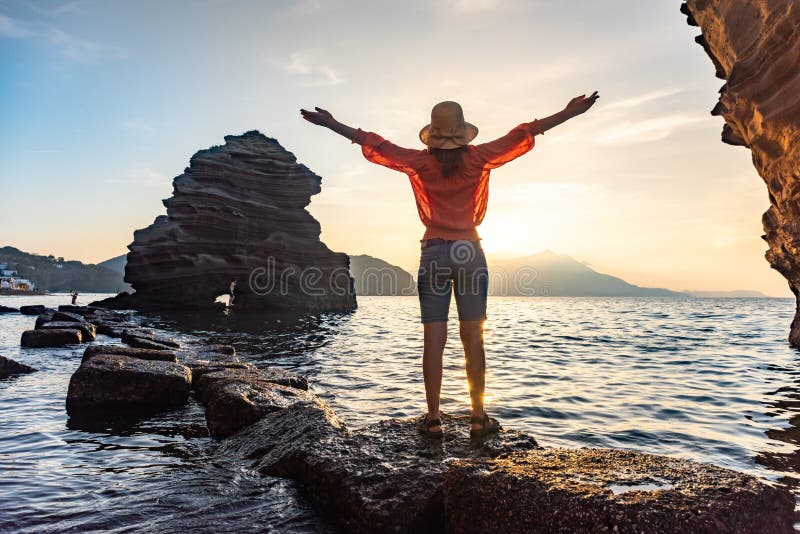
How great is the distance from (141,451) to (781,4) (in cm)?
1700

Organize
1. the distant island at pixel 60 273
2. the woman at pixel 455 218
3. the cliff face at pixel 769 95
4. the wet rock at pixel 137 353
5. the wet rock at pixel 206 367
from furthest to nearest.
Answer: the distant island at pixel 60 273
the cliff face at pixel 769 95
the wet rock at pixel 137 353
the wet rock at pixel 206 367
the woman at pixel 455 218

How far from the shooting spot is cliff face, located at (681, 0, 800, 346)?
13.0m

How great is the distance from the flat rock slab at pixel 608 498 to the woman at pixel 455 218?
3.43 ft

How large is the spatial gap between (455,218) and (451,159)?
18.9 inches

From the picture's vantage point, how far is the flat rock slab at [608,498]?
2240 millimetres

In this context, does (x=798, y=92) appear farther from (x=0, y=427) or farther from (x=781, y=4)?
(x=0, y=427)

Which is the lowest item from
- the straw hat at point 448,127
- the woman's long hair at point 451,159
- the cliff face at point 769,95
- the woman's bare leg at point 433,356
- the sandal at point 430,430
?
the sandal at point 430,430

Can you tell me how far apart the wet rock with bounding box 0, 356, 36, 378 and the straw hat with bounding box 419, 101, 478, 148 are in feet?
29.0

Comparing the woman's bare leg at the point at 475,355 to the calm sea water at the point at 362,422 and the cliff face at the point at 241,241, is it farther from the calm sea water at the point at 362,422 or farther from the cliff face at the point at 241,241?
the cliff face at the point at 241,241

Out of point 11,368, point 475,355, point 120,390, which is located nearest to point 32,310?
point 11,368

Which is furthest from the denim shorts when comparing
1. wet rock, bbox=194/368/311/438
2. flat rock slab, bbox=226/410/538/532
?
wet rock, bbox=194/368/311/438

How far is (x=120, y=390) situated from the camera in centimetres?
634

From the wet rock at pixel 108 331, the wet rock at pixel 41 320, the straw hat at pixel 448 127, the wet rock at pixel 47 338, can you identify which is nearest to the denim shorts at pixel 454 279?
the straw hat at pixel 448 127

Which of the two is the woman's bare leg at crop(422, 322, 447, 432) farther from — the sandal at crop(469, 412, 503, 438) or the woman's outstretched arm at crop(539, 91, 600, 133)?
the woman's outstretched arm at crop(539, 91, 600, 133)
